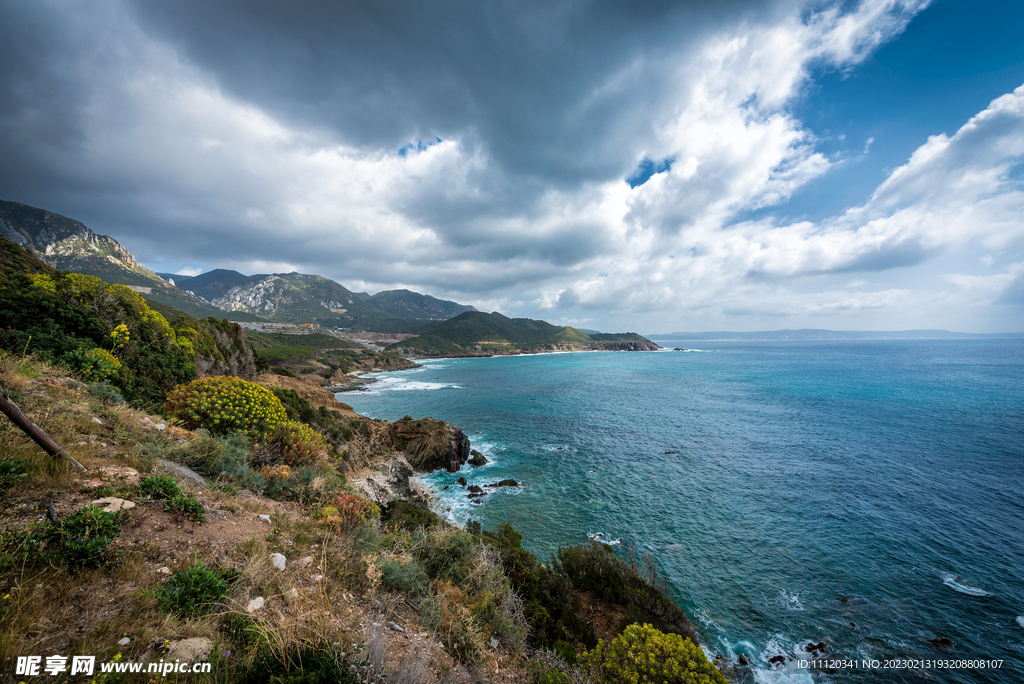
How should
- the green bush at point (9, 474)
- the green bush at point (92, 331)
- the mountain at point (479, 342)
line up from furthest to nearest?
the mountain at point (479, 342), the green bush at point (92, 331), the green bush at point (9, 474)

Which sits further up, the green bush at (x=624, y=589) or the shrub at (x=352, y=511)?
the shrub at (x=352, y=511)

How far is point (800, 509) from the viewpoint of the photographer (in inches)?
783

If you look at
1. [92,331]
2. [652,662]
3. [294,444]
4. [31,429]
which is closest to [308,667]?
[31,429]

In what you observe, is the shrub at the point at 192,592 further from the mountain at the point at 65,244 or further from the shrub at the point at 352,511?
the mountain at the point at 65,244

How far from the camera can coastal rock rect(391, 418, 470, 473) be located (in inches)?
1070

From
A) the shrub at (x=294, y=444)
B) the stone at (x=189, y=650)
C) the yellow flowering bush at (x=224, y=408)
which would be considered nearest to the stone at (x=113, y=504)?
the stone at (x=189, y=650)

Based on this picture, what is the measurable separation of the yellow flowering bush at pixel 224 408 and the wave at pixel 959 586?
28.2 meters

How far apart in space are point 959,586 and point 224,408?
1189 inches

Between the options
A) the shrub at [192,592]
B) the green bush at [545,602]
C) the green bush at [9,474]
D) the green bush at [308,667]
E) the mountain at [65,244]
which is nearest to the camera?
the green bush at [308,667]

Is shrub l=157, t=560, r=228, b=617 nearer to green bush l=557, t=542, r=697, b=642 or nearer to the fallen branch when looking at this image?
the fallen branch

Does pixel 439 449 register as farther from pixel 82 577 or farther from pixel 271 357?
pixel 271 357

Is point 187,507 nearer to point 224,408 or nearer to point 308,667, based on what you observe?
point 308,667

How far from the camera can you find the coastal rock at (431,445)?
2717 centimetres

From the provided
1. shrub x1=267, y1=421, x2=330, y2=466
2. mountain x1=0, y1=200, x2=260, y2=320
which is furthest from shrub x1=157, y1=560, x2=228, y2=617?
mountain x1=0, y1=200, x2=260, y2=320
